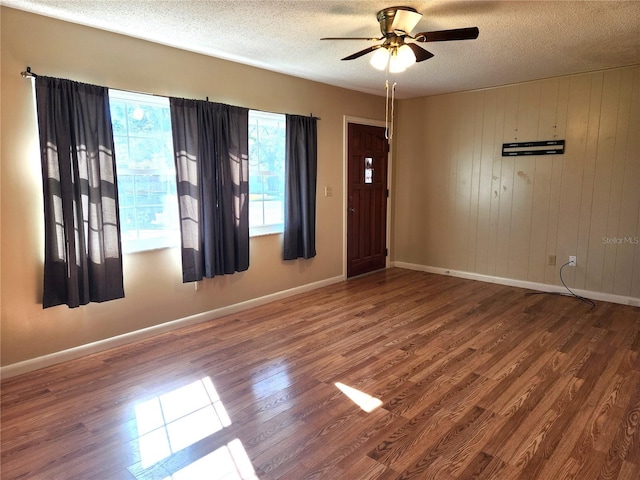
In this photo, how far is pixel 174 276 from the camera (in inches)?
148

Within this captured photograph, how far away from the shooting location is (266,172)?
455cm

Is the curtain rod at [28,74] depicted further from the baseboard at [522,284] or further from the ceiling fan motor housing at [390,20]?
the baseboard at [522,284]

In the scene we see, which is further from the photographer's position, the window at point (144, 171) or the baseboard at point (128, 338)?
the window at point (144, 171)

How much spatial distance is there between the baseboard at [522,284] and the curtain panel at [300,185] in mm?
2051

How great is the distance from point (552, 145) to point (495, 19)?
2400 mm

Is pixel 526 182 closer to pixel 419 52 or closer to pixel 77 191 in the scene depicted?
pixel 419 52

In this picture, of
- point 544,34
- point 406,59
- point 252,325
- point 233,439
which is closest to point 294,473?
point 233,439

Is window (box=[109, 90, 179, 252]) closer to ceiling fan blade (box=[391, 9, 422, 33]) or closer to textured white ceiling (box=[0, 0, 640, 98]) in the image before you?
textured white ceiling (box=[0, 0, 640, 98])

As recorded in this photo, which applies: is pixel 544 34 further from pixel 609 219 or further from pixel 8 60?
pixel 8 60

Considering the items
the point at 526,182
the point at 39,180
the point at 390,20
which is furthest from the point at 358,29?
the point at 526,182

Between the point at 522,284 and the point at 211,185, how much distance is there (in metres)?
3.93

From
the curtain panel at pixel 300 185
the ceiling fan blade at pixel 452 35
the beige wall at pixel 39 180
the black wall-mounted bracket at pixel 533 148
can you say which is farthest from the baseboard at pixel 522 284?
the ceiling fan blade at pixel 452 35

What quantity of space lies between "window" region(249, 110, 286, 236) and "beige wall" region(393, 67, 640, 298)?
2269 mm

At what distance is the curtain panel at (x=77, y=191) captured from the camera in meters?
2.90
